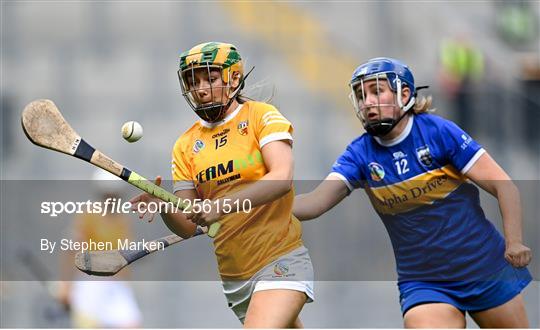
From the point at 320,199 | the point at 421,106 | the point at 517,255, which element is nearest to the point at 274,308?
the point at 320,199

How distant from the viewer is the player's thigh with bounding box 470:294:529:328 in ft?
15.8

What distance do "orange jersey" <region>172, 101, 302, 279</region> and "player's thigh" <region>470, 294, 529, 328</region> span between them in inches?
32.0

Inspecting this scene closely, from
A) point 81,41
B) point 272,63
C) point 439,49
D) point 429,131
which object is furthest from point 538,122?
point 429,131

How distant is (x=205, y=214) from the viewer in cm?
445

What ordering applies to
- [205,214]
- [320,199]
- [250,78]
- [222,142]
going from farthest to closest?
[250,78]
[320,199]
[222,142]
[205,214]

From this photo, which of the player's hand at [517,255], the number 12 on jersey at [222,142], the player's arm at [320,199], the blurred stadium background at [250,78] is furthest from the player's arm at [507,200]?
the blurred stadium background at [250,78]

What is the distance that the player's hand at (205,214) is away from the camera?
14.6 ft

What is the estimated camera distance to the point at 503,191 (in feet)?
15.3

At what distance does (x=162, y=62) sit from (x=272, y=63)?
1059mm

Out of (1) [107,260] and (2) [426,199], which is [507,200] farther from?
(1) [107,260]

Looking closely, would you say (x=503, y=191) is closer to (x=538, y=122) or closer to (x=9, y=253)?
(x=9, y=253)

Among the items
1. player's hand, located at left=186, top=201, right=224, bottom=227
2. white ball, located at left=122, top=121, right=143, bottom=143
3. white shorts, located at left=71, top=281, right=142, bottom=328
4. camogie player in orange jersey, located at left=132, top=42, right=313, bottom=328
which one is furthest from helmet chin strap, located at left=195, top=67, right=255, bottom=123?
white shorts, located at left=71, top=281, right=142, bottom=328

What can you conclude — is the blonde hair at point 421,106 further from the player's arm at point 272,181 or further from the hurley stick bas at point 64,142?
the hurley stick bas at point 64,142

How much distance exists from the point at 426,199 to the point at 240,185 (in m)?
0.74
